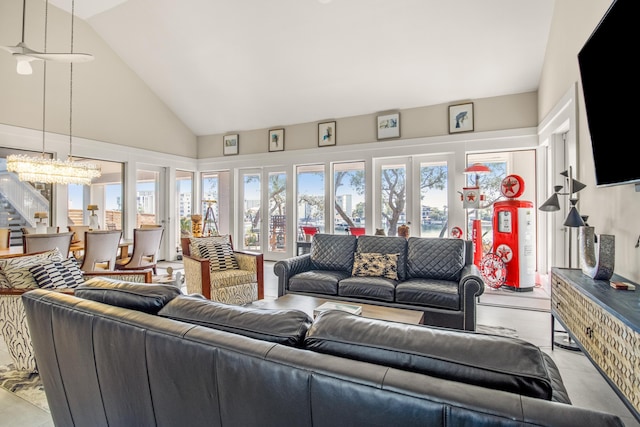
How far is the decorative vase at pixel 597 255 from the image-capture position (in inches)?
84.3

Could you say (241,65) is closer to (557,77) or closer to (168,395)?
(557,77)

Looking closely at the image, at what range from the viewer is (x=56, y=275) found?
2482 mm

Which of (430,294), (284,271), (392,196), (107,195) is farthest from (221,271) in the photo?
(107,195)

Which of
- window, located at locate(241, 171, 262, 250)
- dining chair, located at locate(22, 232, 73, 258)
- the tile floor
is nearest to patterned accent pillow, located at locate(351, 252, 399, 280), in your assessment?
the tile floor

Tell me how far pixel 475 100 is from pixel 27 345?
617cm

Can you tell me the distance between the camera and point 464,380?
2.64ft

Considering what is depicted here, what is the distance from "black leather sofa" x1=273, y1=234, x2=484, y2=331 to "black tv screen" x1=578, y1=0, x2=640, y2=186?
1.29 m

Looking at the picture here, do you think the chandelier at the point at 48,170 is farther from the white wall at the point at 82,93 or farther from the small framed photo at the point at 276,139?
the small framed photo at the point at 276,139

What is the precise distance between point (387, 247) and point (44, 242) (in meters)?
3.73

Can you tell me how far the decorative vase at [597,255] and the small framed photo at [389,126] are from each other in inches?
156

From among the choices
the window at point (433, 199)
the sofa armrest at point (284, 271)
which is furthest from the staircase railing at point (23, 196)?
the window at point (433, 199)

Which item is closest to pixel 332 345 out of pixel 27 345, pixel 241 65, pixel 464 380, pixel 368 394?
pixel 368 394

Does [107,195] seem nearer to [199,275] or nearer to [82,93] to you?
[82,93]

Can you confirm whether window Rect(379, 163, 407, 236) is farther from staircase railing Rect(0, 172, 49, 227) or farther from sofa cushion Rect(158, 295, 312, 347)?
staircase railing Rect(0, 172, 49, 227)
